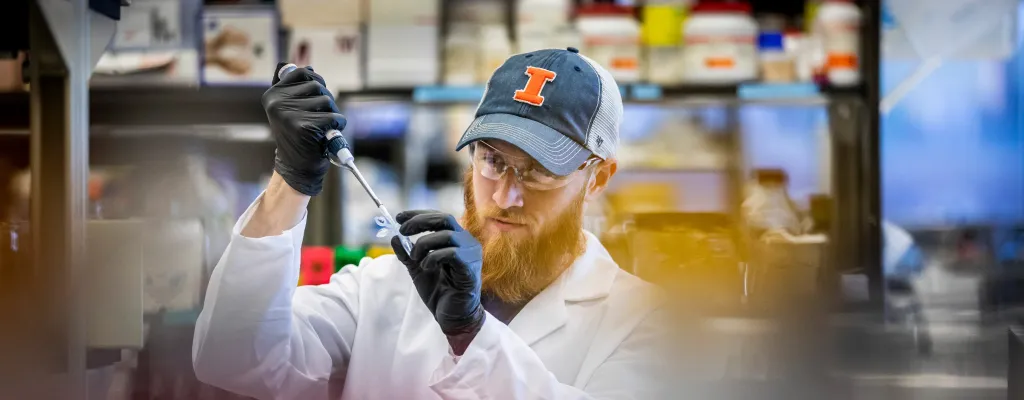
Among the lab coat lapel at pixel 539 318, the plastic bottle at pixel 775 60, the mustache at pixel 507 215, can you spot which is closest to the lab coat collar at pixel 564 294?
the lab coat lapel at pixel 539 318

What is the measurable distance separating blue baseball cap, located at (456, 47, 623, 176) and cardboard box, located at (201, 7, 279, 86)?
47.8 inches

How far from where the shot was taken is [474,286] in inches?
54.8

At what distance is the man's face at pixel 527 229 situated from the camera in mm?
1584

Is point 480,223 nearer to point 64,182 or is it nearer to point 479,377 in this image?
point 479,377

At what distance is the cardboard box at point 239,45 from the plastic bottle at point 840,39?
1.53 metres

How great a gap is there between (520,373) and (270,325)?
16.2 inches

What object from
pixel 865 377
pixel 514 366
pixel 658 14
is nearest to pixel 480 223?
pixel 514 366

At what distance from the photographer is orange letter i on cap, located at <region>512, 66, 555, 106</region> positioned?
1.52 meters

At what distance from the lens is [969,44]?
260cm

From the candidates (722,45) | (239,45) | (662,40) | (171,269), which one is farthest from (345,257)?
(722,45)

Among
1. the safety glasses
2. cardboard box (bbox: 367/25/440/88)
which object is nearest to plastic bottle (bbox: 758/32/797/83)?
cardboard box (bbox: 367/25/440/88)

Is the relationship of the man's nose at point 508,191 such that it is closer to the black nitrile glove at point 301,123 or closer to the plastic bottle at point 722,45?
the black nitrile glove at point 301,123

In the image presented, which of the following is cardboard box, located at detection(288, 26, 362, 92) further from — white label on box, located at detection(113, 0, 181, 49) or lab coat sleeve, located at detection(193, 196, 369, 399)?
lab coat sleeve, located at detection(193, 196, 369, 399)

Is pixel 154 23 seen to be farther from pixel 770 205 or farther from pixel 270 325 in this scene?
pixel 770 205
